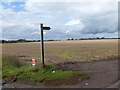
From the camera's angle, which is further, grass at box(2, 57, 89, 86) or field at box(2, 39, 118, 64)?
field at box(2, 39, 118, 64)

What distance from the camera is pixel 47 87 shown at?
18.4 feet

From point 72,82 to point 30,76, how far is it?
1.89 m

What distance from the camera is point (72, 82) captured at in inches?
236

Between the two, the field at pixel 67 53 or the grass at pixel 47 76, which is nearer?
the grass at pixel 47 76

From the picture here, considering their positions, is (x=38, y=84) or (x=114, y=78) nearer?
(x=38, y=84)

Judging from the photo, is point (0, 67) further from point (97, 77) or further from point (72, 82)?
point (97, 77)

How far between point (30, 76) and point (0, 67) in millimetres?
2720

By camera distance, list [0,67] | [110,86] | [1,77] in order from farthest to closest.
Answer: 1. [0,67]
2. [1,77]
3. [110,86]

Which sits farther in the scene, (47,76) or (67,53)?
(67,53)

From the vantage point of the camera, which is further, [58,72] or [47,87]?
[58,72]

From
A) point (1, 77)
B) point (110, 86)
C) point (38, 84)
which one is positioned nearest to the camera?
point (110, 86)

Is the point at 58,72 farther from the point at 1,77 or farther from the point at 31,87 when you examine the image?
the point at 1,77

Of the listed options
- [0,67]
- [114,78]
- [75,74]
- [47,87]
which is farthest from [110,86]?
[0,67]

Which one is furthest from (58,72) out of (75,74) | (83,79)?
(83,79)
